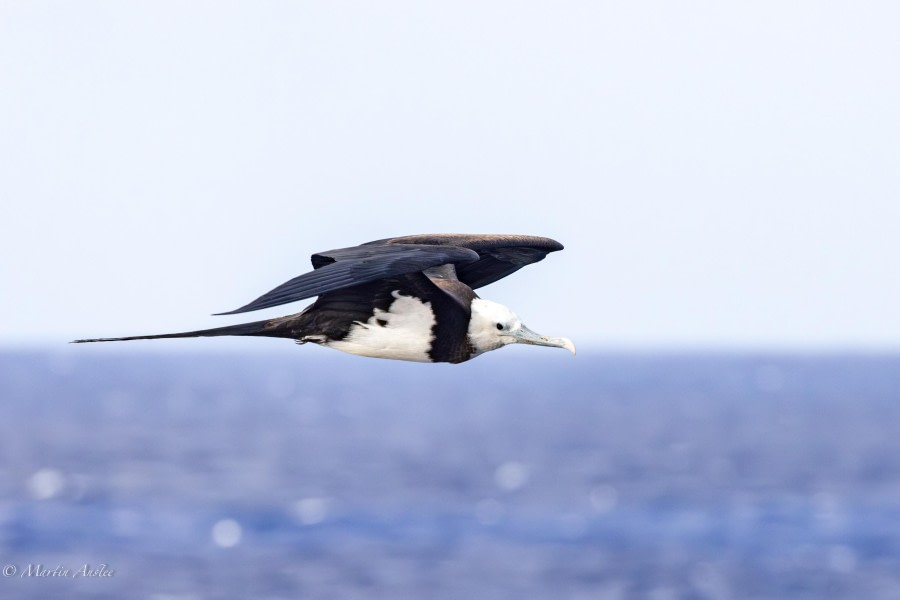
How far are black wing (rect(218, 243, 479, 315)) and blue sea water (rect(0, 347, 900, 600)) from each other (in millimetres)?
36451

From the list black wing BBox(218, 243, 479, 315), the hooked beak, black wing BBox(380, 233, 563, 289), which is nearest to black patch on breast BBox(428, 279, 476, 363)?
the hooked beak

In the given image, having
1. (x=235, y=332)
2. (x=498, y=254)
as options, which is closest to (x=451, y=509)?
(x=498, y=254)

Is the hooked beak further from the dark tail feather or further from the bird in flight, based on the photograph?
the dark tail feather

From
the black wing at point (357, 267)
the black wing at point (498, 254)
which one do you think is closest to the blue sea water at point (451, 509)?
the black wing at point (498, 254)

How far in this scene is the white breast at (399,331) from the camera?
32.7 ft

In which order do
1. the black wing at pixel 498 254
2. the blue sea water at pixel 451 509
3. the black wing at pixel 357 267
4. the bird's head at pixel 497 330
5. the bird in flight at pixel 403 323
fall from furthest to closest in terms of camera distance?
the blue sea water at pixel 451 509
the black wing at pixel 498 254
the bird's head at pixel 497 330
the bird in flight at pixel 403 323
the black wing at pixel 357 267

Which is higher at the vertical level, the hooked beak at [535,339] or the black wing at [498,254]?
the black wing at [498,254]

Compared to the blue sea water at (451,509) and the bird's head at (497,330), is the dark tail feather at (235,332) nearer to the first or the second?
the bird's head at (497,330)

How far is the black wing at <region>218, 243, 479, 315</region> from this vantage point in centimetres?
834

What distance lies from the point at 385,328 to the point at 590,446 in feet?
257

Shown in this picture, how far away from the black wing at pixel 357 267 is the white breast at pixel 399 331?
18.3 inches

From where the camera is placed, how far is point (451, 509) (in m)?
59.6

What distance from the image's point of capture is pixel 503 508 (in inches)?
2399

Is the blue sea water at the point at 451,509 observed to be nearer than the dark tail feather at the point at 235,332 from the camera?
No
